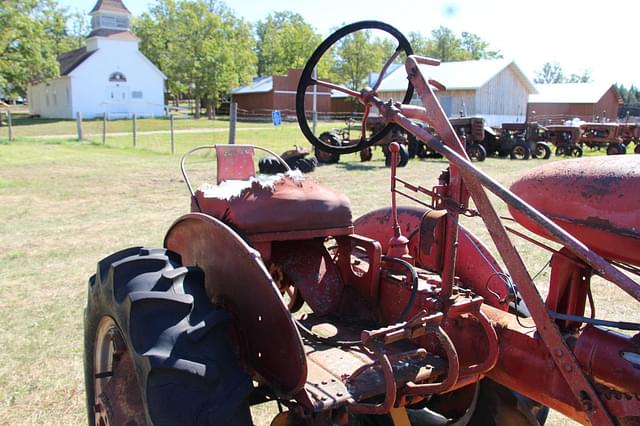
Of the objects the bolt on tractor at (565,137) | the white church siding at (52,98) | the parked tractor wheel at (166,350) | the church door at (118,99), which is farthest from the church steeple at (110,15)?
the parked tractor wheel at (166,350)

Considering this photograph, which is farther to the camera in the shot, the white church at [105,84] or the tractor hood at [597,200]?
the white church at [105,84]

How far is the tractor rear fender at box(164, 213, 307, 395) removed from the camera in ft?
6.21

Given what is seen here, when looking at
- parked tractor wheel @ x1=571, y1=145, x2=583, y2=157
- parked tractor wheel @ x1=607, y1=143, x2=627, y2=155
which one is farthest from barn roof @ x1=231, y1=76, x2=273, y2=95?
parked tractor wheel @ x1=607, y1=143, x2=627, y2=155

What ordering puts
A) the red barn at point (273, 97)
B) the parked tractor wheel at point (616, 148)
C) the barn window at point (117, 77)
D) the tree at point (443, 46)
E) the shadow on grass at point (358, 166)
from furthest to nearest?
1. the tree at point (443, 46)
2. the red barn at point (273, 97)
3. the barn window at point (117, 77)
4. the parked tractor wheel at point (616, 148)
5. the shadow on grass at point (358, 166)

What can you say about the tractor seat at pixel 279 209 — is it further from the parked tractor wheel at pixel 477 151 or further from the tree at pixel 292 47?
the tree at pixel 292 47

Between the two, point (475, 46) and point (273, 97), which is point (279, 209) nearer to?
point (273, 97)

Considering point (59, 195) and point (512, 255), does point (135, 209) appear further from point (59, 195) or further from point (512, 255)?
point (512, 255)

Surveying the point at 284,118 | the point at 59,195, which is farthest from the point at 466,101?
the point at 59,195

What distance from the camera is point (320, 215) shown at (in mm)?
2361

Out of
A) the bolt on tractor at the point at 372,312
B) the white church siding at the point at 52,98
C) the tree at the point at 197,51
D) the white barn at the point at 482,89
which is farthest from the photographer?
the tree at the point at 197,51

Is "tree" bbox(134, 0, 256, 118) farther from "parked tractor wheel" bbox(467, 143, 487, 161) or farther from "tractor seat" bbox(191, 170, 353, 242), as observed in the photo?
"tractor seat" bbox(191, 170, 353, 242)

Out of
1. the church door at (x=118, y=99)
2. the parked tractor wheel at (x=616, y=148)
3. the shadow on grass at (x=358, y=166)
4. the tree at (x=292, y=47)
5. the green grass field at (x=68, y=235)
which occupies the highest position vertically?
the tree at (x=292, y=47)

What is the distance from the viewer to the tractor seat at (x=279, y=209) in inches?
90.7

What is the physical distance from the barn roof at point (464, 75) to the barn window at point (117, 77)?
768 inches
